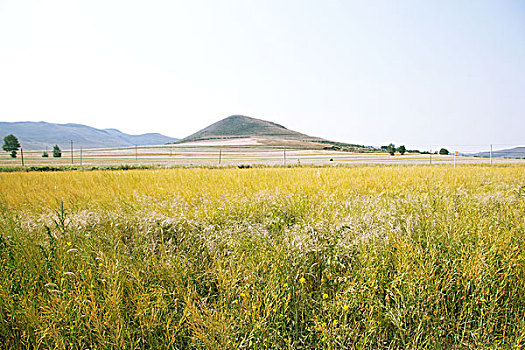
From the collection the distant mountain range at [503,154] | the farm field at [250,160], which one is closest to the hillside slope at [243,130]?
the farm field at [250,160]

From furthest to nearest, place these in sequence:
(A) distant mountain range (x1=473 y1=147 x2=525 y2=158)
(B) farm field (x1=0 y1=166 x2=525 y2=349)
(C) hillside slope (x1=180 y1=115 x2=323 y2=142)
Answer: (C) hillside slope (x1=180 y1=115 x2=323 y2=142) < (A) distant mountain range (x1=473 y1=147 x2=525 y2=158) < (B) farm field (x1=0 y1=166 x2=525 y2=349)

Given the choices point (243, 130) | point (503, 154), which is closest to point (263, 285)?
point (503, 154)

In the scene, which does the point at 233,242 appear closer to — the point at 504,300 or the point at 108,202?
the point at 504,300

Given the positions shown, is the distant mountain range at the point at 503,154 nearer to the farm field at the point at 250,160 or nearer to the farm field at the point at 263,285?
the farm field at the point at 250,160

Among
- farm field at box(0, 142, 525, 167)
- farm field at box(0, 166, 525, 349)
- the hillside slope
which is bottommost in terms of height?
farm field at box(0, 166, 525, 349)

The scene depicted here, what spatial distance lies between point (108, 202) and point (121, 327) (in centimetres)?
366

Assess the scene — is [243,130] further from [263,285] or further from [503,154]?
[263,285]

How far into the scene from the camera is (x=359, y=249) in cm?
300

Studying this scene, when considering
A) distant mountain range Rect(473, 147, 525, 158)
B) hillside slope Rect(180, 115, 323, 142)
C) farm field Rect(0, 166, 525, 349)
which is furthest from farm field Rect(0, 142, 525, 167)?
hillside slope Rect(180, 115, 323, 142)

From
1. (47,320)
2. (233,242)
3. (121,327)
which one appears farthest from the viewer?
(233,242)

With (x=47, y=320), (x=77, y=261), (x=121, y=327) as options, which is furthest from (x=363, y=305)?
(x=77, y=261)

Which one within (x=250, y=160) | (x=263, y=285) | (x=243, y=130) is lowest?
(x=263, y=285)

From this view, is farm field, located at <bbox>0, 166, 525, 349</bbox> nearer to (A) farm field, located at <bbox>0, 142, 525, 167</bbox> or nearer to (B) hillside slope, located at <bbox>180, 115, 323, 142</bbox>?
(A) farm field, located at <bbox>0, 142, 525, 167</bbox>

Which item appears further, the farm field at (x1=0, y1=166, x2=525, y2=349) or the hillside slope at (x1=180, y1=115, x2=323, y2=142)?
the hillside slope at (x1=180, y1=115, x2=323, y2=142)
